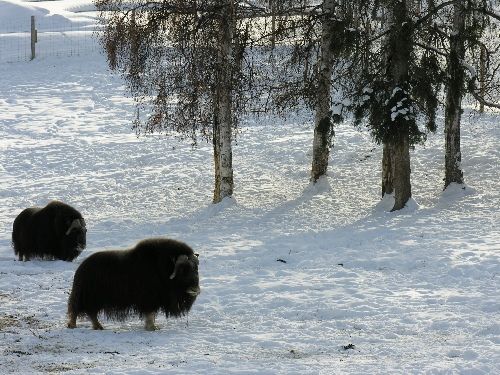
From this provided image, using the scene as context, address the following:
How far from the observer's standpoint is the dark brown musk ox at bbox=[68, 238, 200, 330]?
35.2ft

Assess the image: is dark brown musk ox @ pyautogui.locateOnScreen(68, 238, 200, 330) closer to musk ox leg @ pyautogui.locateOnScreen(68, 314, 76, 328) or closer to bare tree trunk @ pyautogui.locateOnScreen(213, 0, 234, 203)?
musk ox leg @ pyautogui.locateOnScreen(68, 314, 76, 328)

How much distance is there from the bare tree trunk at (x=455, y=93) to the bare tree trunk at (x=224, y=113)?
4.99 metres

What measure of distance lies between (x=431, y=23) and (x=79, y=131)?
15.9m

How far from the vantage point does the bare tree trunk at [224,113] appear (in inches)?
791

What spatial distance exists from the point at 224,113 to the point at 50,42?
2422cm

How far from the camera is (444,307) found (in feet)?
38.1

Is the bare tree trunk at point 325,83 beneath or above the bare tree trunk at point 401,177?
above

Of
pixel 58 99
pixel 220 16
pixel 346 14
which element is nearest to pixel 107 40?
pixel 220 16

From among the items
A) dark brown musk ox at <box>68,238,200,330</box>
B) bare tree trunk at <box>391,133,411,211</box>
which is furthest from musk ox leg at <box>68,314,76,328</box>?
bare tree trunk at <box>391,133,411,211</box>

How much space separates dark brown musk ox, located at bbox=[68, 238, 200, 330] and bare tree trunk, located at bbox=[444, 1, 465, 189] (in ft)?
32.4

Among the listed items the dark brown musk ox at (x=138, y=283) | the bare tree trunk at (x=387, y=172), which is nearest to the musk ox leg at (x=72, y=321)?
the dark brown musk ox at (x=138, y=283)

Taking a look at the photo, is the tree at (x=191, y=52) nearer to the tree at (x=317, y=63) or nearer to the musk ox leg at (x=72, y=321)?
the tree at (x=317, y=63)

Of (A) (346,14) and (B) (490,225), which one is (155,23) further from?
(B) (490,225)

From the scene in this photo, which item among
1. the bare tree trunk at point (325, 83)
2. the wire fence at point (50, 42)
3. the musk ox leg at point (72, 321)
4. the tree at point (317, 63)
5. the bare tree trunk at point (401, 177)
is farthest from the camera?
the wire fence at point (50, 42)
